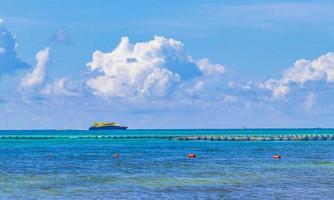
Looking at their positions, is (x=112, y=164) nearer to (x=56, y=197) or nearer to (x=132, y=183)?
(x=132, y=183)

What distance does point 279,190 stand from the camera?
57750 millimetres

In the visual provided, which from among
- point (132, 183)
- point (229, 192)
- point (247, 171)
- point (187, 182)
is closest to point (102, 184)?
point (132, 183)

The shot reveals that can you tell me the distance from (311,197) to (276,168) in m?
31.0

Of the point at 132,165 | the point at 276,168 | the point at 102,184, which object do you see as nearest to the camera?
the point at 102,184

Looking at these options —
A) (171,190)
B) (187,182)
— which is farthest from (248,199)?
(187,182)

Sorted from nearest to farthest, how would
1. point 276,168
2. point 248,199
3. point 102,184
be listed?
point 248,199, point 102,184, point 276,168

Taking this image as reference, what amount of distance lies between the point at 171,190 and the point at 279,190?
30.4 feet

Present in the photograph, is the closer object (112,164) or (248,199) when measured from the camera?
(248,199)

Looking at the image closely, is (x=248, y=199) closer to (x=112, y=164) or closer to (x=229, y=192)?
(x=229, y=192)

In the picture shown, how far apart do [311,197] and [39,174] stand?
1394 inches

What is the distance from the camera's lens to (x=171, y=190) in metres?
58.3

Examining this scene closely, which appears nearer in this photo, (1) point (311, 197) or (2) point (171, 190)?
(1) point (311, 197)

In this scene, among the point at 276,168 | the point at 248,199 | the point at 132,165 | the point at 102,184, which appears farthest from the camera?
the point at 132,165

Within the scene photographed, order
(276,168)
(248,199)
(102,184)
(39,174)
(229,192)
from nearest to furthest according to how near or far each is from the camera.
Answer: (248,199) → (229,192) → (102,184) → (39,174) → (276,168)
